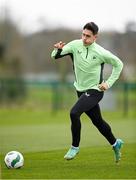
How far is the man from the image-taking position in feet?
33.1

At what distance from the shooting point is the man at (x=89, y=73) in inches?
397

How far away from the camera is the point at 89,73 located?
1016 cm

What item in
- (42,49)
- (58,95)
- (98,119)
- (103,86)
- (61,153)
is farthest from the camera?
(42,49)

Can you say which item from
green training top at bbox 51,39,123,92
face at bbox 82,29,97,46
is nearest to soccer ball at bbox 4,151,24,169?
green training top at bbox 51,39,123,92

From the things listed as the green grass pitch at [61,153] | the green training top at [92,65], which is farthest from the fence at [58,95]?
the green training top at [92,65]

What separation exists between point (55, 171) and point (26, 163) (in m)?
1.04

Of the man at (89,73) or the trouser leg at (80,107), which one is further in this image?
the man at (89,73)

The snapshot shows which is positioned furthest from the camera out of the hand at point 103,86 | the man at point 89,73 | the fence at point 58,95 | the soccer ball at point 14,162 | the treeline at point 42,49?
the treeline at point 42,49

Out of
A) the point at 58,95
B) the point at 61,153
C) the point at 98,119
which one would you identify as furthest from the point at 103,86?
the point at 58,95

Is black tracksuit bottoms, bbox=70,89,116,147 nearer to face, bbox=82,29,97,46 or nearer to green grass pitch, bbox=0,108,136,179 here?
green grass pitch, bbox=0,108,136,179

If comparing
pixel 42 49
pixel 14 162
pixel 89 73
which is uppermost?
pixel 89 73

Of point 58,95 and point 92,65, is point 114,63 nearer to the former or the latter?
point 92,65

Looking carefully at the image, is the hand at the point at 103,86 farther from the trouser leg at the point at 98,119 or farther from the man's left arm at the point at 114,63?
the trouser leg at the point at 98,119

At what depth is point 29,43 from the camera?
114 ft
